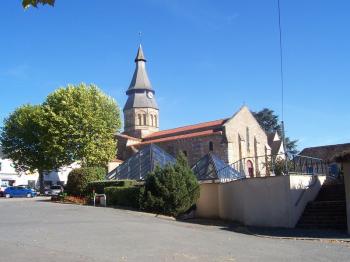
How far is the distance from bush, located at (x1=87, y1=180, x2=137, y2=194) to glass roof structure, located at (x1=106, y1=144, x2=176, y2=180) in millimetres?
2919

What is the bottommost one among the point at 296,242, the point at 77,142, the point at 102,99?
the point at 296,242

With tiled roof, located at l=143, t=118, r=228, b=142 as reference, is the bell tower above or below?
above

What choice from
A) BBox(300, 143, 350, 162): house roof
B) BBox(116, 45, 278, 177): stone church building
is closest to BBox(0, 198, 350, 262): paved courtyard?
BBox(300, 143, 350, 162): house roof

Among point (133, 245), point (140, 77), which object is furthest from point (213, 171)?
point (140, 77)

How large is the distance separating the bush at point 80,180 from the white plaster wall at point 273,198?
12573mm

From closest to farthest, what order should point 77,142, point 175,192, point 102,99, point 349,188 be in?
point 349,188
point 175,192
point 77,142
point 102,99

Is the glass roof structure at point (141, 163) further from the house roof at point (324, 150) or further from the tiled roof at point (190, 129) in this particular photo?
the tiled roof at point (190, 129)

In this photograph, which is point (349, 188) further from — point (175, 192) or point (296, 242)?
point (175, 192)

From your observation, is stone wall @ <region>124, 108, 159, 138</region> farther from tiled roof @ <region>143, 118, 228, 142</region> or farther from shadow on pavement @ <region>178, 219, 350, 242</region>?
shadow on pavement @ <region>178, 219, 350, 242</region>

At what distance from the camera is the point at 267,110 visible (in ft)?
270

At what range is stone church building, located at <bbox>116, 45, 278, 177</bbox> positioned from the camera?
5703cm

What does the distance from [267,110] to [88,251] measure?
241 ft

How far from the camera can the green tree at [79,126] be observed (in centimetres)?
4456

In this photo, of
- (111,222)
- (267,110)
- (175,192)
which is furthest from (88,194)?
(267,110)
